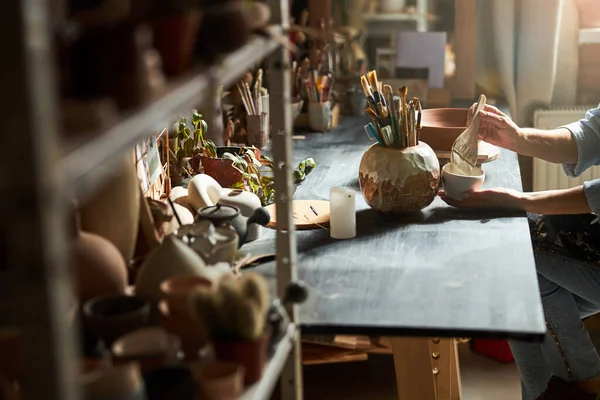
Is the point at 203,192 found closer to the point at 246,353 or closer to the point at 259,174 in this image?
the point at 259,174

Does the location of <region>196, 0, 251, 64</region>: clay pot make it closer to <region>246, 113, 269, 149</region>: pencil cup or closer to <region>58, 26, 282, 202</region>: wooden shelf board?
<region>58, 26, 282, 202</region>: wooden shelf board

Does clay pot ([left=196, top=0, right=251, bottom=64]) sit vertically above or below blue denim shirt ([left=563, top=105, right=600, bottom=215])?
above

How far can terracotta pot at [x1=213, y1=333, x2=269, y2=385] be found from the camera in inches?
47.0

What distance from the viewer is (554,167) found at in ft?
11.3

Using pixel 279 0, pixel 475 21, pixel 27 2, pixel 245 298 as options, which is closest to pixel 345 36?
pixel 475 21

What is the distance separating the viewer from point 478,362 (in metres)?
3.10

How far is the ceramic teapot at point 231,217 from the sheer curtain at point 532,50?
1951 millimetres

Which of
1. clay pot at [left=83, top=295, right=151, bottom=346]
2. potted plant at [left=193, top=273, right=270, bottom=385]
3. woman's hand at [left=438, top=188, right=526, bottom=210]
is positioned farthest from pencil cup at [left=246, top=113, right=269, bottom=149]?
potted plant at [left=193, top=273, right=270, bottom=385]

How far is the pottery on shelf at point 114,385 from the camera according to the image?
1036mm

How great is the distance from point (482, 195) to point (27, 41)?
163cm

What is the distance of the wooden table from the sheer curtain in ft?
3.79

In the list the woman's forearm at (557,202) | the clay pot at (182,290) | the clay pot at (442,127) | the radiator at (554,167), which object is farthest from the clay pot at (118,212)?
the radiator at (554,167)

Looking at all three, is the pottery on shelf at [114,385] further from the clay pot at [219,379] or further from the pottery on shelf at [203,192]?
the pottery on shelf at [203,192]

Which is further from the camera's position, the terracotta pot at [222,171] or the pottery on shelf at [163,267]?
the terracotta pot at [222,171]
